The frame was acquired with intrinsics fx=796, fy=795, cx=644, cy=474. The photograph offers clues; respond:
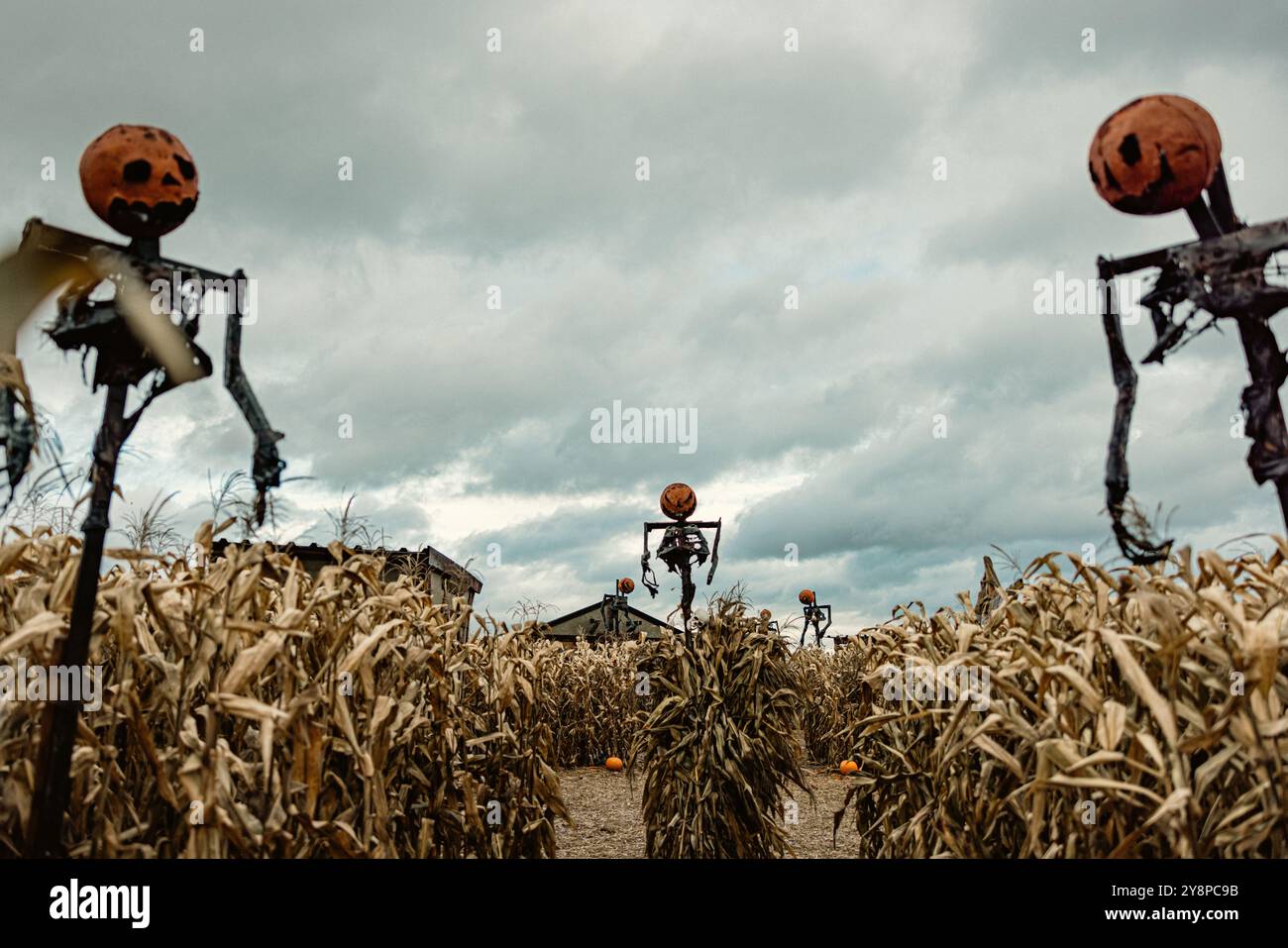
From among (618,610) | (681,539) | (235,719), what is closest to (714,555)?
(681,539)

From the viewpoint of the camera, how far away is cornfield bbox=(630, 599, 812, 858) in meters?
6.32

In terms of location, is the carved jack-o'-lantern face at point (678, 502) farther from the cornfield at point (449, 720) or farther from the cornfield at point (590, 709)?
the cornfield at point (590, 709)

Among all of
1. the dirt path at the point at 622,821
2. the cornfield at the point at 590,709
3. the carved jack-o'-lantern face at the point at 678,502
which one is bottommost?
the dirt path at the point at 622,821

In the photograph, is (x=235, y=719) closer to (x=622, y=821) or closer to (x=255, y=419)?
(x=255, y=419)

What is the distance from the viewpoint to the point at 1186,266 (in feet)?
7.03

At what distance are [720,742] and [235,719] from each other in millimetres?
4295

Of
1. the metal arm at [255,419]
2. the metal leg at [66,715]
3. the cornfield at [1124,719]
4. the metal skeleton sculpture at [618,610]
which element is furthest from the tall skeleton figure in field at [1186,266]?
the metal skeleton sculpture at [618,610]

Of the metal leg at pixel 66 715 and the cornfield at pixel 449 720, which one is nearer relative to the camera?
the metal leg at pixel 66 715

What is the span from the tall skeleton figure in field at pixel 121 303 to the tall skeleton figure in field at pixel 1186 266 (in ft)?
7.58

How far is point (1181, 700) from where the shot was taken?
241 cm

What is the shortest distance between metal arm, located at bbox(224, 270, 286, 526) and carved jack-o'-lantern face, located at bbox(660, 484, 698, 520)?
5.54 meters

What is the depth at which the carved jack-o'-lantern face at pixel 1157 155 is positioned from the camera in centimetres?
220
